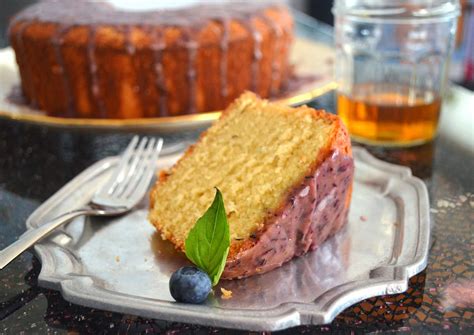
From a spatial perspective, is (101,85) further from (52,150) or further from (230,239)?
(230,239)

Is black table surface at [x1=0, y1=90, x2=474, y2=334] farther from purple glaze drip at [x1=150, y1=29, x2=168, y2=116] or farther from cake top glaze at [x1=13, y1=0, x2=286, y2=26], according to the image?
cake top glaze at [x1=13, y1=0, x2=286, y2=26]

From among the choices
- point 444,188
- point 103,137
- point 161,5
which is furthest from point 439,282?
point 161,5

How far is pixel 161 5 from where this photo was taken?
2.40 meters

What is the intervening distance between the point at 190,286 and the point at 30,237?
1.14 ft

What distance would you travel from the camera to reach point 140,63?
209cm

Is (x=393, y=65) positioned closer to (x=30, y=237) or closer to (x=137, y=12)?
(x=137, y=12)

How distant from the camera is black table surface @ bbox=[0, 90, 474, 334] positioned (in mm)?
1020

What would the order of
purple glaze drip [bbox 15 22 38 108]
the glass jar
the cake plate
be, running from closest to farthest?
1. the glass jar
2. the cake plate
3. purple glaze drip [bbox 15 22 38 108]

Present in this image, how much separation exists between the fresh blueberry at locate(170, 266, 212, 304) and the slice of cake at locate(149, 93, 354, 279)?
3.3 inches

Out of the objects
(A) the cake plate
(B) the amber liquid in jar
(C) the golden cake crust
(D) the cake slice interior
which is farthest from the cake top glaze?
(D) the cake slice interior

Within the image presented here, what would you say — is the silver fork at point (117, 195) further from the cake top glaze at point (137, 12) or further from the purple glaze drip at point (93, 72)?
the cake top glaze at point (137, 12)

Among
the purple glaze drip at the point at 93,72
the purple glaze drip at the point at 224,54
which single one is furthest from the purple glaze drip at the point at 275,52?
the purple glaze drip at the point at 93,72

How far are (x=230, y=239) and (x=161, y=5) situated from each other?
4.80ft

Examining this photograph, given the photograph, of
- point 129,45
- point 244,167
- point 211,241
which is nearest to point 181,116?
point 129,45
